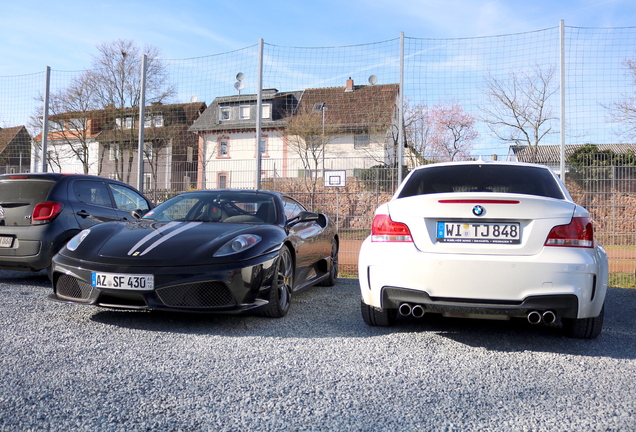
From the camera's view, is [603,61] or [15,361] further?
[603,61]

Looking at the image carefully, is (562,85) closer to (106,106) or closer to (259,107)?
(259,107)

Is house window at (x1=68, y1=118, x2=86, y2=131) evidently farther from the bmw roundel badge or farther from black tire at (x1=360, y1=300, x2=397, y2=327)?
the bmw roundel badge

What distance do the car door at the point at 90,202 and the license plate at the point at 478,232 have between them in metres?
4.70

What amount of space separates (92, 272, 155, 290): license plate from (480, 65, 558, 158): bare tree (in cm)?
650

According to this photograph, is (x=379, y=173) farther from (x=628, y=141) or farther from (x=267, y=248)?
(x=267, y=248)

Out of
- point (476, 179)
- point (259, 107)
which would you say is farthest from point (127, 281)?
point (259, 107)

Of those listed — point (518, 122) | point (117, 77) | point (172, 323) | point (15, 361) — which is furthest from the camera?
point (117, 77)

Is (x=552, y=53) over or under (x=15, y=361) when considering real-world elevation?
over

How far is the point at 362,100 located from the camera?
10.6 metres

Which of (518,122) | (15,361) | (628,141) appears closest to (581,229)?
(15,361)

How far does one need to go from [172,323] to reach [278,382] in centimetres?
185

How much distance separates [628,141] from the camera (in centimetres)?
891

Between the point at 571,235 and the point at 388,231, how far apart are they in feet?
4.10

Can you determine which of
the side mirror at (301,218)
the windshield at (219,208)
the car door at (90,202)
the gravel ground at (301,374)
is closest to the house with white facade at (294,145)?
the car door at (90,202)
